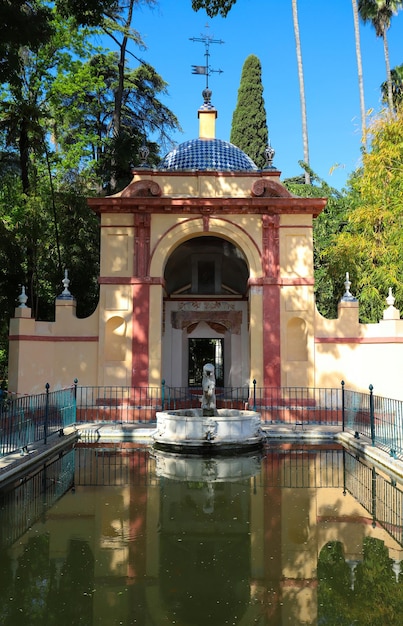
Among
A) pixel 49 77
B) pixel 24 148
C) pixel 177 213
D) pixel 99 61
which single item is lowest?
pixel 177 213

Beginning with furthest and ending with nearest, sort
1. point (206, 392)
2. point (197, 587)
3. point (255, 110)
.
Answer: point (255, 110)
point (206, 392)
point (197, 587)

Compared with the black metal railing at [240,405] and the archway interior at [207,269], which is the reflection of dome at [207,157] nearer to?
the archway interior at [207,269]

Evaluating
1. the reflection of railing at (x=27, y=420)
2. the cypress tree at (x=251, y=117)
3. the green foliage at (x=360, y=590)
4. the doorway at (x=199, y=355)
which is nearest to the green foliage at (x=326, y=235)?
the doorway at (x=199, y=355)

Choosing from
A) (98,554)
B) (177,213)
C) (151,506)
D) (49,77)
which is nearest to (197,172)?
(177,213)

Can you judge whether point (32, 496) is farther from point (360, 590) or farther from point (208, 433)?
point (360, 590)

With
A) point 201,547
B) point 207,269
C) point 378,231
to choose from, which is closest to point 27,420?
point 201,547

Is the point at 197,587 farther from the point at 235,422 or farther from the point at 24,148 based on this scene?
the point at 24,148

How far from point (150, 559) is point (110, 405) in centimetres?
1043

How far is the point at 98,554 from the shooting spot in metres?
5.53

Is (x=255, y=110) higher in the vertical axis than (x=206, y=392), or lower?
higher

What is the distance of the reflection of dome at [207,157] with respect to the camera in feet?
61.3

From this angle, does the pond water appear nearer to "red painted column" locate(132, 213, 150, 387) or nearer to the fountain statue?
the fountain statue

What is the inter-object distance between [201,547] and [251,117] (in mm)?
30515

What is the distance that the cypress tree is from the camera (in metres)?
32.1
